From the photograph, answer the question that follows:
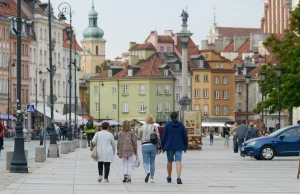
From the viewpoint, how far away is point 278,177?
3331cm

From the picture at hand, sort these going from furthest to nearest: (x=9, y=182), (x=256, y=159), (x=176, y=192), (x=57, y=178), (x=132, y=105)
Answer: (x=132, y=105)
(x=256, y=159)
(x=57, y=178)
(x=9, y=182)
(x=176, y=192)

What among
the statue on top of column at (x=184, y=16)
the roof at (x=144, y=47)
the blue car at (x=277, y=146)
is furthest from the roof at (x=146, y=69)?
the blue car at (x=277, y=146)

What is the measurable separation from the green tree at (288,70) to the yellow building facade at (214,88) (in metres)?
83.8

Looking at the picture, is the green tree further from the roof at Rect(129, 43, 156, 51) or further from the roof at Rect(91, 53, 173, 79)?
Answer: the roof at Rect(129, 43, 156, 51)

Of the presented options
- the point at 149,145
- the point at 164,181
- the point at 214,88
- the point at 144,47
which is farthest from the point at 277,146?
the point at 144,47

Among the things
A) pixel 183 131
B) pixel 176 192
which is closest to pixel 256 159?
pixel 183 131

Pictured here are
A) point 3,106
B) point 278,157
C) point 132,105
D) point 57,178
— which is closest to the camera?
point 57,178

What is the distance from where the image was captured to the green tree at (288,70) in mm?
70812

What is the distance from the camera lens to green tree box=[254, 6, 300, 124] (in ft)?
232

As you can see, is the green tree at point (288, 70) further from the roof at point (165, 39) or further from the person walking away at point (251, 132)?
the roof at point (165, 39)

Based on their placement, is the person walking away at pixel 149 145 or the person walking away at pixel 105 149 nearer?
the person walking away at pixel 105 149

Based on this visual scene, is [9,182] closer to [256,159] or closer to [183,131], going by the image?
[183,131]

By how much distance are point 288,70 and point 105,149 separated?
47480 millimetres

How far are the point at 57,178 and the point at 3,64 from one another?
314 feet
